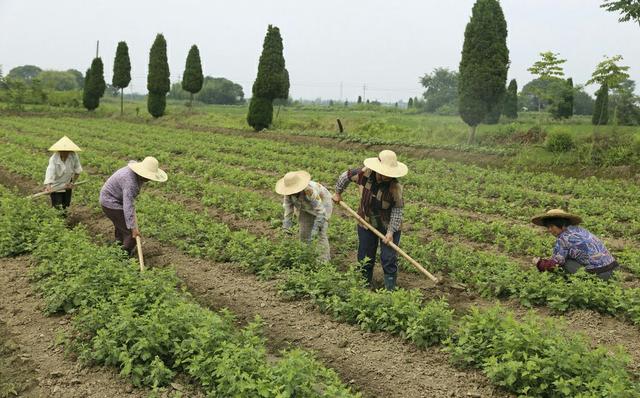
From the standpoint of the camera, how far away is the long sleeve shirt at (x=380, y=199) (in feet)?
21.6

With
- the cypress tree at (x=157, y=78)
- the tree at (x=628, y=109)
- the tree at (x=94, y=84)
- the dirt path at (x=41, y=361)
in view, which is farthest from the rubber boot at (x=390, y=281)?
the tree at (x=94, y=84)

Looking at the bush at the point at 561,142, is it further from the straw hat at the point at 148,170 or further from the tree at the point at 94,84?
the tree at the point at 94,84

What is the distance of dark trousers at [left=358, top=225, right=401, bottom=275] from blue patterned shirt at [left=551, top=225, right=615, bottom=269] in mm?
1856

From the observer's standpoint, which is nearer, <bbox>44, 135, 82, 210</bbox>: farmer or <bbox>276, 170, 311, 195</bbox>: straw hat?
<bbox>276, 170, 311, 195</bbox>: straw hat

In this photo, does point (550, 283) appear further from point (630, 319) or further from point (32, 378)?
point (32, 378)

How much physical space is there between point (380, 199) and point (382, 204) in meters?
0.06

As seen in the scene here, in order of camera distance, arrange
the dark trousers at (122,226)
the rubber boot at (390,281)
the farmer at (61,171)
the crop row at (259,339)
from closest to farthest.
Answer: the crop row at (259,339), the rubber boot at (390,281), the dark trousers at (122,226), the farmer at (61,171)

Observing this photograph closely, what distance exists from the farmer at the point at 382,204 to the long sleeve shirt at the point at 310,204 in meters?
0.24

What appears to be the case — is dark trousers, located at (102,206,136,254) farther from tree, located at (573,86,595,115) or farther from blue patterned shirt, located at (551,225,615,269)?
tree, located at (573,86,595,115)

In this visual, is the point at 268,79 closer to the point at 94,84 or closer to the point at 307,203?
the point at 94,84

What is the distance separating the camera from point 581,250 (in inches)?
257

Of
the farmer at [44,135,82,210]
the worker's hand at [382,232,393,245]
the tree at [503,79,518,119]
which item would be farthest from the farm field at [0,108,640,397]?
the tree at [503,79,518,119]

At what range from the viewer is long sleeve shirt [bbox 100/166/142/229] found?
708 centimetres

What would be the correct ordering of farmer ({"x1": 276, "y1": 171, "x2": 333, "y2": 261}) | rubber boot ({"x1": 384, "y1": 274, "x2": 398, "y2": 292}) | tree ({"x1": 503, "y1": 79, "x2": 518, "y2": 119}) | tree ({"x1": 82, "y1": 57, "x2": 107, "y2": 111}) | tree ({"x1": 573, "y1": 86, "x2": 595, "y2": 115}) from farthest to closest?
1. tree ({"x1": 573, "y1": 86, "x2": 595, "y2": 115})
2. tree ({"x1": 82, "y1": 57, "x2": 107, "y2": 111})
3. tree ({"x1": 503, "y1": 79, "x2": 518, "y2": 119})
4. farmer ({"x1": 276, "y1": 171, "x2": 333, "y2": 261})
5. rubber boot ({"x1": 384, "y1": 274, "x2": 398, "y2": 292})
